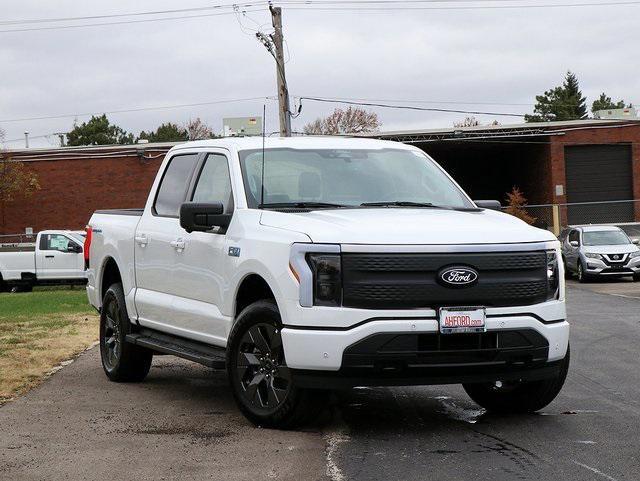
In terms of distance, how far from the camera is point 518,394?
828 cm

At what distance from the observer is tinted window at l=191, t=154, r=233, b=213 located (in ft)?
28.9

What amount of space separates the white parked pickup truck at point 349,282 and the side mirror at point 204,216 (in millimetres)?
11

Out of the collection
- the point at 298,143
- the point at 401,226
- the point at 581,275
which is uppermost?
the point at 298,143

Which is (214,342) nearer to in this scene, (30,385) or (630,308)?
(30,385)

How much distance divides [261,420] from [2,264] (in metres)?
26.9

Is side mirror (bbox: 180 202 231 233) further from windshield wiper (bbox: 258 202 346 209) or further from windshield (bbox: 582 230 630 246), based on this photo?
windshield (bbox: 582 230 630 246)

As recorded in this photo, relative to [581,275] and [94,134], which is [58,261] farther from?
[94,134]

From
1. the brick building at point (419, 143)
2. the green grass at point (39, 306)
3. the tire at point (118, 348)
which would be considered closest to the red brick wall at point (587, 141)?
the brick building at point (419, 143)

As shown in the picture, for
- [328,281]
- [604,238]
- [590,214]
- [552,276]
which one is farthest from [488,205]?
[590,214]

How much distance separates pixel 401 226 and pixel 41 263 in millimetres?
27114

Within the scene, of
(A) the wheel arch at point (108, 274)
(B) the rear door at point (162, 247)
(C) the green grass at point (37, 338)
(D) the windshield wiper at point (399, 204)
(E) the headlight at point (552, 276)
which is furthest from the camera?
(A) the wheel arch at point (108, 274)

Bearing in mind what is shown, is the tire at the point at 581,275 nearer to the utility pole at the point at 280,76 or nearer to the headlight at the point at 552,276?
the utility pole at the point at 280,76

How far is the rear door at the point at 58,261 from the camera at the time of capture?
32938mm

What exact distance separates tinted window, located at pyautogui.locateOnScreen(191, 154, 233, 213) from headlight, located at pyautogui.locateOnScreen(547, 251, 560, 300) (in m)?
2.43
